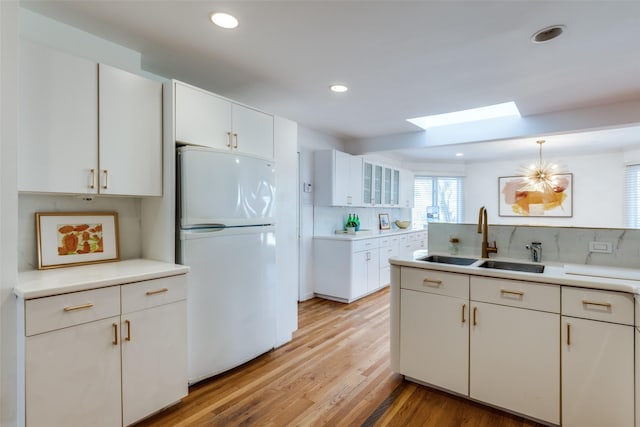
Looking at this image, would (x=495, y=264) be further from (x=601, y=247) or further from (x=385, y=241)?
(x=385, y=241)

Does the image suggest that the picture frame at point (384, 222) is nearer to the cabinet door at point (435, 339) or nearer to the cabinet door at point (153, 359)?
the cabinet door at point (435, 339)

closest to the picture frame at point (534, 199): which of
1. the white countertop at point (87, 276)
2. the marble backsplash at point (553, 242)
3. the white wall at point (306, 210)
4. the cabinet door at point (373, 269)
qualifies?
the cabinet door at point (373, 269)

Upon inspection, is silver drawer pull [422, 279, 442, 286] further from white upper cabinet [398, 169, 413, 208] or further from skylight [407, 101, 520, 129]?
white upper cabinet [398, 169, 413, 208]

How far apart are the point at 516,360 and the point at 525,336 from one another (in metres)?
0.16

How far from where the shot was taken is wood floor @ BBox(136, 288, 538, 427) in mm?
1931

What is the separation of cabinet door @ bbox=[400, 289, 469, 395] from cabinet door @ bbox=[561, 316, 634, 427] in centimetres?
53

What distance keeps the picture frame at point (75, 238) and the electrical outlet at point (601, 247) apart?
3.27m

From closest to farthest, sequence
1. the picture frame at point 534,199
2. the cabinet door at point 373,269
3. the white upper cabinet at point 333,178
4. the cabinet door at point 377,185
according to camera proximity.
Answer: the white upper cabinet at point 333,178 < the cabinet door at point 373,269 < the cabinet door at point 377,185 < the picture frame at point 534,199

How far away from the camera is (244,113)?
2.59 m

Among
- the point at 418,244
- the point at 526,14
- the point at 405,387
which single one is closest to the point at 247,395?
the point at 405,387

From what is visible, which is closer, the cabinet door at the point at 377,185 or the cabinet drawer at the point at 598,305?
the cabinet drawer at the point at 598,305

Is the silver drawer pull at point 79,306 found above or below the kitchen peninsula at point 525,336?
above

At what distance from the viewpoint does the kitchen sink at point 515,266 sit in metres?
2.23

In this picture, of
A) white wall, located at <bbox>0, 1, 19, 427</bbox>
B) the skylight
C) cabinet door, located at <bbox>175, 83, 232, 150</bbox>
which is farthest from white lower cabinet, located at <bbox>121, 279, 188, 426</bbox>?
the skylight
